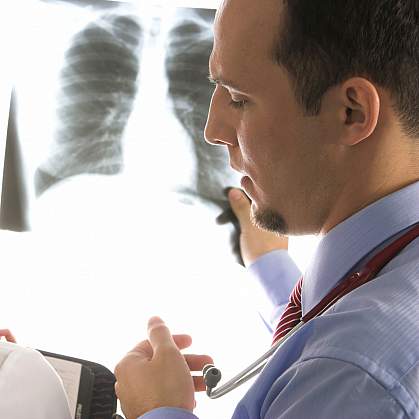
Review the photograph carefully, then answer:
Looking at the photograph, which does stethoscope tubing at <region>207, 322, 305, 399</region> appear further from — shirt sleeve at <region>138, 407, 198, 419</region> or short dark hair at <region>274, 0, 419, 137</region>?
short dark hair at <region>274, 0, 419, 137</region>

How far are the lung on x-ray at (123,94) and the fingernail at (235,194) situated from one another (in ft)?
0.04

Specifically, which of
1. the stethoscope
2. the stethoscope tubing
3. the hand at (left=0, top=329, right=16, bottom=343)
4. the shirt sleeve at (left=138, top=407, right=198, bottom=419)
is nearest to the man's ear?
the stethoscope

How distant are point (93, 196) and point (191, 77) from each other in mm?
248

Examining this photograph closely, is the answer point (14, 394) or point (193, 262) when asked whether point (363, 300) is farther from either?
point (193, 262)

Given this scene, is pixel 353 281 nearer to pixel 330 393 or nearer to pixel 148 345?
pixel 330 393

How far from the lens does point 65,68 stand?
100cm

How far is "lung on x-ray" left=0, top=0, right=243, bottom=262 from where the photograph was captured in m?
1.00

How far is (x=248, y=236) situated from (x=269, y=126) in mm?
359

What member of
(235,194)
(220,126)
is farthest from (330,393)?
(235,194)

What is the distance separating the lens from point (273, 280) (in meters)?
1.05

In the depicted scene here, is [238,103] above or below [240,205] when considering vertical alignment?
above

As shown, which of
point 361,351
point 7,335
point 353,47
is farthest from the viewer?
point 7,335

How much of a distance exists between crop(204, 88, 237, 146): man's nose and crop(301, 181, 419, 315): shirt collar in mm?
173

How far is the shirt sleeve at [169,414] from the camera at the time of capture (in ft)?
2.15
